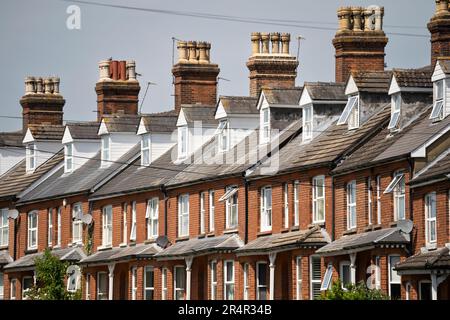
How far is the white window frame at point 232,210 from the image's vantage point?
2269 inches

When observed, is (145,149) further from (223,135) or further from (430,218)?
(430,218)

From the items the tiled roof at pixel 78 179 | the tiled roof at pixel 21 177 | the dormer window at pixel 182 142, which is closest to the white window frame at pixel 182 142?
the dormer window at pixel 182 142

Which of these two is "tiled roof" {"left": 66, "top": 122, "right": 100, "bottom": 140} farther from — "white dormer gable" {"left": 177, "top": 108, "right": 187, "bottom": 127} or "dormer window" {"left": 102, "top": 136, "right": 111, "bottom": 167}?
"white dormer gable" {"left": 177, "top": 108, "right": 187, "bottom": 127}

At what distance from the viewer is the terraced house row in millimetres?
46656

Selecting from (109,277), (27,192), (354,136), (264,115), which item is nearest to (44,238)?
(27,192)

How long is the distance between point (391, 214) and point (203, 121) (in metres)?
18.2

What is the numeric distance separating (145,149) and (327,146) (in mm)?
15912

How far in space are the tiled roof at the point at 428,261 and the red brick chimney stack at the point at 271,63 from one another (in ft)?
70.1

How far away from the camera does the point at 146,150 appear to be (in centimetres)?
6725

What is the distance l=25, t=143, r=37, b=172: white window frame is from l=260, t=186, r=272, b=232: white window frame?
81.4 feet

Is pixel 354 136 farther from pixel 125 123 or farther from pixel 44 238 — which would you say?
pixel 44 238

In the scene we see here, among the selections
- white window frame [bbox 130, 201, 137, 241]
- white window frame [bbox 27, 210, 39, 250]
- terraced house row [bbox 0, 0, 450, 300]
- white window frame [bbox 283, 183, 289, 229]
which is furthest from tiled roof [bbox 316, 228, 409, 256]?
white window frame [bbox 27, 210, 39, 250]

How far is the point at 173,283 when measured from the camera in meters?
61.3

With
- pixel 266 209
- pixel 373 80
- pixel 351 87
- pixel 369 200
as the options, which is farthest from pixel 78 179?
pixel 369 200
